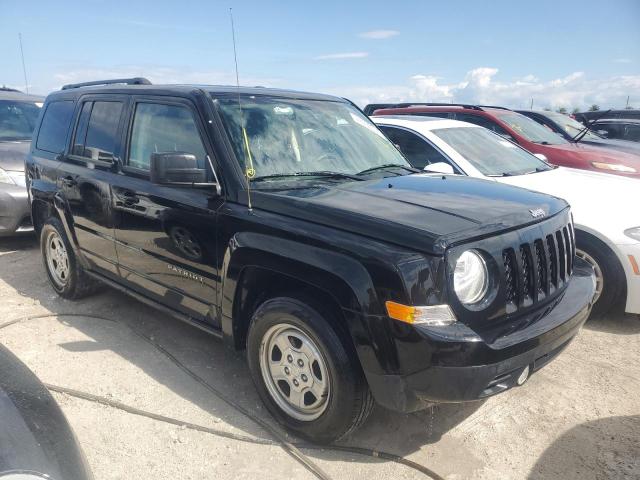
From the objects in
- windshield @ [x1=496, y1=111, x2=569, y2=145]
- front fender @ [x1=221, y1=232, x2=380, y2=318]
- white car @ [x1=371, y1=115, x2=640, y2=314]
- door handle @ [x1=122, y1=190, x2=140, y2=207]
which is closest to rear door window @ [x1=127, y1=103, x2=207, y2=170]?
door handle @ [x1=122, y1=190, x2=140, y2=207]

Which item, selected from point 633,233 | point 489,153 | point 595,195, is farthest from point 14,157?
point 633,233

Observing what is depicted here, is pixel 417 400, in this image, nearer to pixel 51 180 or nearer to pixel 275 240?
pixel 275 240

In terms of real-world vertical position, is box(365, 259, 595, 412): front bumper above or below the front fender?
below

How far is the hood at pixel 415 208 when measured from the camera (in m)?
2.40

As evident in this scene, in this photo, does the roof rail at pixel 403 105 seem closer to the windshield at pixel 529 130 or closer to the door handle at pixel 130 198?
the windshield at pixel 529 130

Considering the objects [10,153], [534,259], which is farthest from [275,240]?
[10,153]

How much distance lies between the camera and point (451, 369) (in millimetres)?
2289

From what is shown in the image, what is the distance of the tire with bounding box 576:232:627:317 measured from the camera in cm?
414

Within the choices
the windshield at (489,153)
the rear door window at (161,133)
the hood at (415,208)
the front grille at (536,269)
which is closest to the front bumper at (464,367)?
the front grille at (536,269)

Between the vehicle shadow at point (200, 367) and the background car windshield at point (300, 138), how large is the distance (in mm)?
1442

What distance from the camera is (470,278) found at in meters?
2.43

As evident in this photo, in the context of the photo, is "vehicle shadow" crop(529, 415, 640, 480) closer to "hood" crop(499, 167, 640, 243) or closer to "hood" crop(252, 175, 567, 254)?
"hood" crop(252, 175, 567, 254)

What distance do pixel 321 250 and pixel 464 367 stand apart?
33.2 inches

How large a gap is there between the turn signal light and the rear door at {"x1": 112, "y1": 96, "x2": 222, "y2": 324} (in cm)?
127
